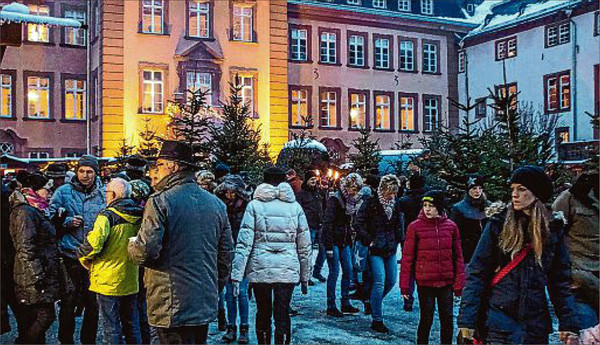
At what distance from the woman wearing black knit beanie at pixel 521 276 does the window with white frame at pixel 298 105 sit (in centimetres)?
3330

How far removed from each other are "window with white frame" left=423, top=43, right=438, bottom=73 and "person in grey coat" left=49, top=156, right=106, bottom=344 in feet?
118

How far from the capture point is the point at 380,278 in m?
9.86

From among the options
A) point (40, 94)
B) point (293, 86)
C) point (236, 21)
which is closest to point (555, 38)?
point (293, 86)

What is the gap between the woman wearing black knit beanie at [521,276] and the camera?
495cm

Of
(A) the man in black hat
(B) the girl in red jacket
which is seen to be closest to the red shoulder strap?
(B) the girl in red jacket

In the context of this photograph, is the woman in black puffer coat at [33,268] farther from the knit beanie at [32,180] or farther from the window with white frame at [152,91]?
the window with white frame at [152,91]

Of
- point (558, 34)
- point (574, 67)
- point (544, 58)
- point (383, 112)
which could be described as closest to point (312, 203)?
point (574, 67)

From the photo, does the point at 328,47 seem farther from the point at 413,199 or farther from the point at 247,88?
the point at 413,199

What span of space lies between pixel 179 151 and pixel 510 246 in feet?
8.37

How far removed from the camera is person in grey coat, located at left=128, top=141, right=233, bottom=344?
5.55 m

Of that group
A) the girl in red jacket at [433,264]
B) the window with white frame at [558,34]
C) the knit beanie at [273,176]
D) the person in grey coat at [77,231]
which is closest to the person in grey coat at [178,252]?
the knit beanie at [273,176]

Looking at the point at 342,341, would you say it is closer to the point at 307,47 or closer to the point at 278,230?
the point at 278,230

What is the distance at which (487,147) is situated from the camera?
1330cm

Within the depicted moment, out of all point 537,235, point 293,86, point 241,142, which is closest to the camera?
point 537,235
